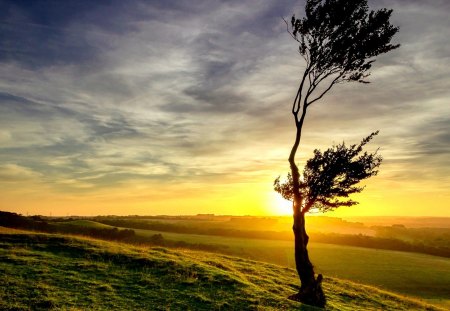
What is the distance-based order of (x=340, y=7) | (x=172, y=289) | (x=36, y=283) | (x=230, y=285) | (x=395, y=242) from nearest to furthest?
1. (x=36, y=283)
2. (x=172, y=289)
3. (x=230, y=285)
4. (x=340, y=7)
5. (x=395, y=242)

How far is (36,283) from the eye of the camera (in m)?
21.2

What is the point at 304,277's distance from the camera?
91.0ft

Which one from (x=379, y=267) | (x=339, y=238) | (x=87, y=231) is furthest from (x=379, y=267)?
(x=87, y=231)

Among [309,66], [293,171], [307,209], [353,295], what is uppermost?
[309,66]

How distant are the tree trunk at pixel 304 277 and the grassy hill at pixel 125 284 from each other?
3.89ft

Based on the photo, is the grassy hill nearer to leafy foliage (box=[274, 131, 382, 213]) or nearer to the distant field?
leafy foliage (box=[274, 131, 382, 213])

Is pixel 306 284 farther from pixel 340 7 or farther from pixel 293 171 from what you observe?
pixel 340 7

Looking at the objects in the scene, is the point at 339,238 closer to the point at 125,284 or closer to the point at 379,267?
the point at 379,267

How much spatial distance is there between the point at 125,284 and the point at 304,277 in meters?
13.2

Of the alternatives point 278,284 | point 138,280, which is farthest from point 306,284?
point 138,280

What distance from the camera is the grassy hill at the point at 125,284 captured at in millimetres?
19922

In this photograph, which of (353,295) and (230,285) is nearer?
(230,285)

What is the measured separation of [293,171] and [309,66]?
345 inches

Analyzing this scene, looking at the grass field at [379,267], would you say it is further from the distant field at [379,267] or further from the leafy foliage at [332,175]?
the leafy foliage at [332,175]
